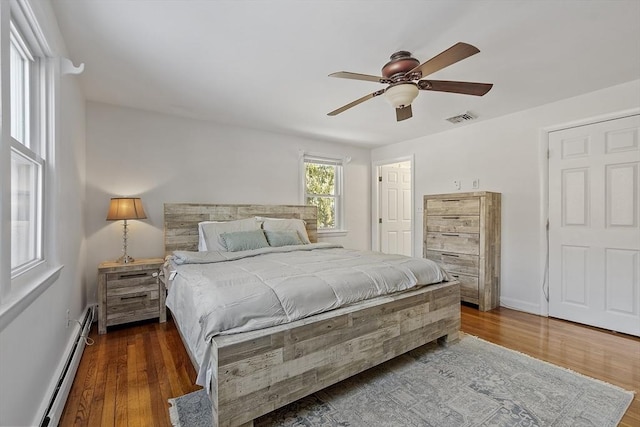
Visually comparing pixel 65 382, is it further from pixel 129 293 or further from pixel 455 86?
pixel 455 86

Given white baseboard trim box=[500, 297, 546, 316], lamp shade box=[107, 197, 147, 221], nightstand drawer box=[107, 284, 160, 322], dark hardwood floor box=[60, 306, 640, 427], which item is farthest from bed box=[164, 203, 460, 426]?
white baseboard trim box=[500, 297, 546, 316]

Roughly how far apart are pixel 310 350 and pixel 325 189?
351 centimetres

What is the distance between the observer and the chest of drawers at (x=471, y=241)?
11.2ft

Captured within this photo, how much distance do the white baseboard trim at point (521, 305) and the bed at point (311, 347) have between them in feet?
4.86

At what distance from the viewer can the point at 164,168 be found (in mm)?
3523

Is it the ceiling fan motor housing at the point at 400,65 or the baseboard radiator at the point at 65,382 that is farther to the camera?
the ceiling fan motor housing at the point at 400,65

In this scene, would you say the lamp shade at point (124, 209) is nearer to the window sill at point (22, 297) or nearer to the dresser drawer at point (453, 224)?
the window sill at point (22, 297)

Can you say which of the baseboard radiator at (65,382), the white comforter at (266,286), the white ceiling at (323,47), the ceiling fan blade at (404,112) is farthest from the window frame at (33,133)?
the ceiling fan blade at (404,112)

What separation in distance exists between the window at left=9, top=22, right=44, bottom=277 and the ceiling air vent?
151 inches

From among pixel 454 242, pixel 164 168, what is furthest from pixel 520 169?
pixel 164 168

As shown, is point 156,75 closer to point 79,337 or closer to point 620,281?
point 79,337

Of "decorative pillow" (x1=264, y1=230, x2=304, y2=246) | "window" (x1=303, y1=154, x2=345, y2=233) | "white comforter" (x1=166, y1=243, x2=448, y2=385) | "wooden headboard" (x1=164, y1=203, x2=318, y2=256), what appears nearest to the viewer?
"white comforter" (x1=166, y1=243, x2=448, y2=385)

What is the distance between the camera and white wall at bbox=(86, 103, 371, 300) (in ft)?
10.4

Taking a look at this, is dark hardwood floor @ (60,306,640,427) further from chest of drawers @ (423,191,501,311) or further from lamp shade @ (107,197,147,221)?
lamp shade @ (107,197,147,221)
